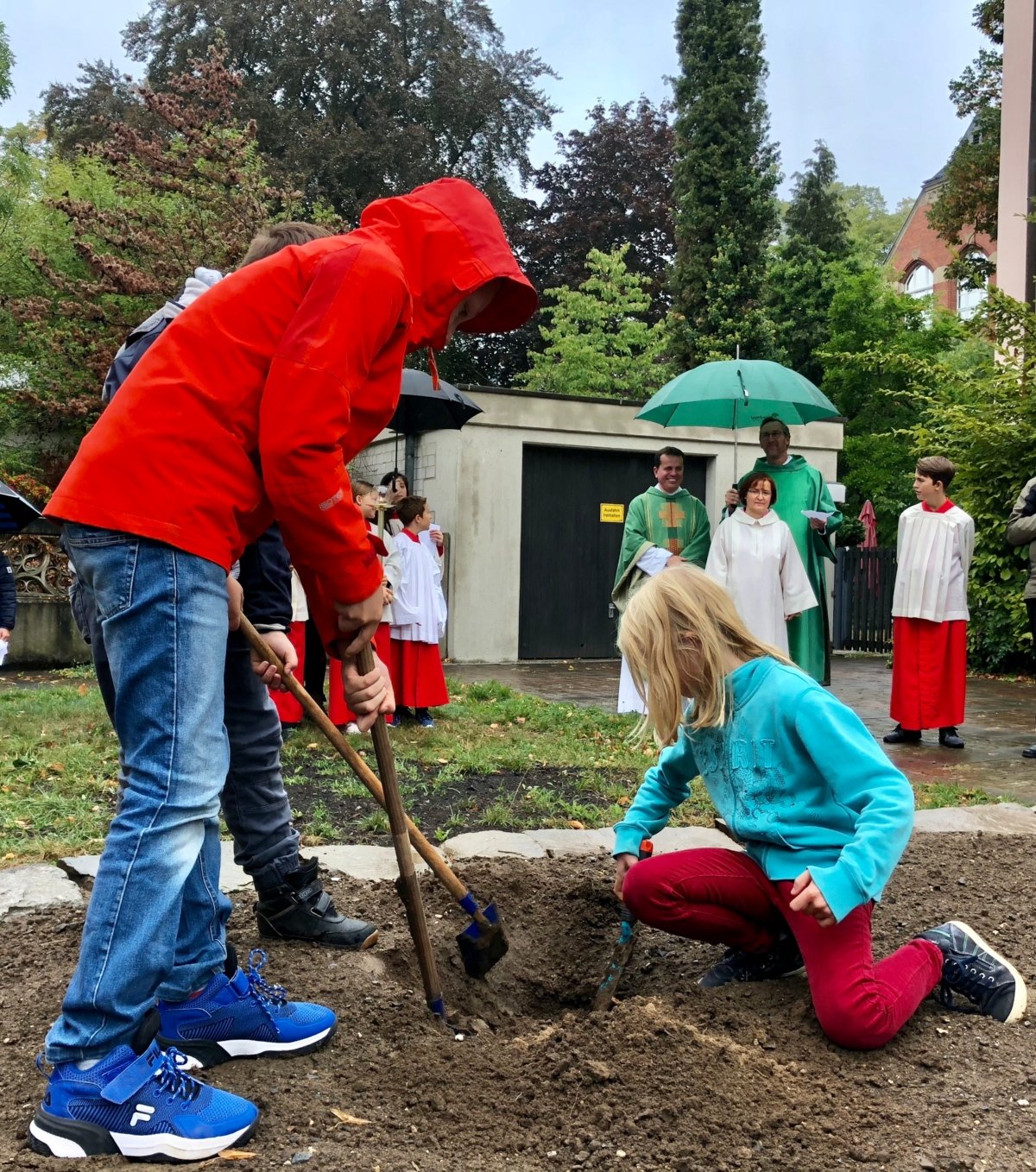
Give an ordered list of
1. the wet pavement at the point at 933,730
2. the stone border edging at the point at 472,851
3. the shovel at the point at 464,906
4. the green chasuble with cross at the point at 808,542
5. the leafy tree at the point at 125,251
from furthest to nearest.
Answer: the leafy tree at the point at 125,251, the green chasuble with cross at the point at 808,542, the wet pavement at the point at 933,730, the stone border edging at the point at 472,851, the shovel at the point at 464,906

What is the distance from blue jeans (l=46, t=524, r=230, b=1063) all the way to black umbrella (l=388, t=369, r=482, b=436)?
6932 millimetres

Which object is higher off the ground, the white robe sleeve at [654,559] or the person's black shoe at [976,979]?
the white robe sleeve at [654,559]

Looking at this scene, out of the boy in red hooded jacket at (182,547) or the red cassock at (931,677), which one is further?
the red cassock at (931,677)

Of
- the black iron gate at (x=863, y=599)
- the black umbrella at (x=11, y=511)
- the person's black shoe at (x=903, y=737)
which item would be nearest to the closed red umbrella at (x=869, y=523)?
the black iron gate at (x=863, y=599)

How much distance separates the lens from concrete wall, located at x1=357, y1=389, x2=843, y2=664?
43.5 ft

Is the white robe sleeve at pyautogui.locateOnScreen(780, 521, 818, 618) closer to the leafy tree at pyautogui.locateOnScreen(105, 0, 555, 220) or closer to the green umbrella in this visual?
the green umbrella

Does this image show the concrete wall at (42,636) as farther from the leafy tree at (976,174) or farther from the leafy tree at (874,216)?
the leafy tree at (874,216)

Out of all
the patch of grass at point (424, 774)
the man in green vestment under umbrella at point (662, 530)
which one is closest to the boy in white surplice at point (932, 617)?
the man in green vestment under umbrella at point (662, 530)

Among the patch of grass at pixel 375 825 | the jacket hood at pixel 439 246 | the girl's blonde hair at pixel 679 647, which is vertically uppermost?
the jacket hood at pixel 439 246

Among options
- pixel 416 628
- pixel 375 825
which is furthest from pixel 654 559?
pixel 375 825

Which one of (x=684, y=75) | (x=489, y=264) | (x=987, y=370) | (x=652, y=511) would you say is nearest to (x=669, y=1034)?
(x=489, y=264)

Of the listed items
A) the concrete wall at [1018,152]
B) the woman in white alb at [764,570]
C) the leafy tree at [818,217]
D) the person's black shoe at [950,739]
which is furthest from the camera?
the leafy tree at [818,217]

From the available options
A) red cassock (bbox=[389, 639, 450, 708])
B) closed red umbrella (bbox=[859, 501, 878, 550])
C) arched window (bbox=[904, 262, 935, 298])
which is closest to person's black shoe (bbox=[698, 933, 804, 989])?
red cassock (bbox=[389, 639, 450, 708])

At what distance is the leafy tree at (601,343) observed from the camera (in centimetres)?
2438
